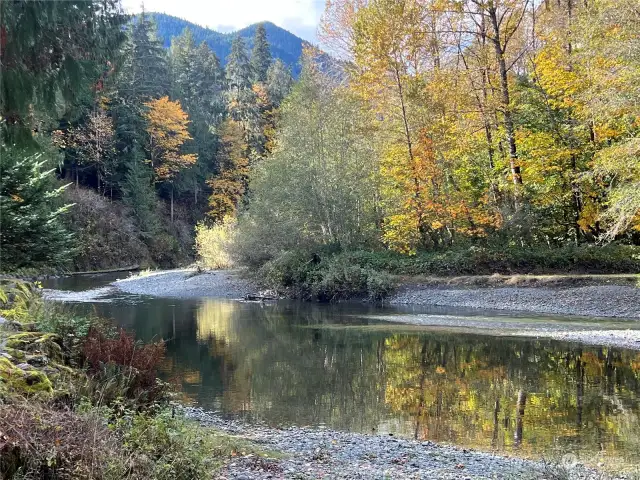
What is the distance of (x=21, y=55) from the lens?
6801 mm

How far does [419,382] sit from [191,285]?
2124cm

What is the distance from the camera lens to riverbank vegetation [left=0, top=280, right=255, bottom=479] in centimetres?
375

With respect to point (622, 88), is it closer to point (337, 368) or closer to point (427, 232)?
point (337, 368)

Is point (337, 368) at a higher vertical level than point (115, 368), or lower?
lower

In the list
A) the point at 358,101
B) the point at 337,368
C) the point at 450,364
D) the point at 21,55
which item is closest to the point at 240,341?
the point at 337,368

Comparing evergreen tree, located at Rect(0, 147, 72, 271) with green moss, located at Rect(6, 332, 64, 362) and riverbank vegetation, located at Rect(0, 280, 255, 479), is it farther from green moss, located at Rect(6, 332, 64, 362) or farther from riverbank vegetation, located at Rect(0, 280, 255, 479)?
green moss, located at Rect(6, 332, 64, 362)

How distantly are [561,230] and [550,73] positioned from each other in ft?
22.6

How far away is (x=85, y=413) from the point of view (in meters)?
4.51

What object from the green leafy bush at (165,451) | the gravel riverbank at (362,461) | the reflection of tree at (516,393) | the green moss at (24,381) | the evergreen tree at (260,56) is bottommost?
the reflection of tree at (516,393)

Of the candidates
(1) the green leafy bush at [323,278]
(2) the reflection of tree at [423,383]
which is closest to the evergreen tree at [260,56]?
(1) the green leafy bush at [323,278]

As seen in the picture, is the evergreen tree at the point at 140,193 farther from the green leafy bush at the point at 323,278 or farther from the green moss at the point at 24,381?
the green moss at the point at 24,381

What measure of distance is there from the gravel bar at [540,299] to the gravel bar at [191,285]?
9.34m

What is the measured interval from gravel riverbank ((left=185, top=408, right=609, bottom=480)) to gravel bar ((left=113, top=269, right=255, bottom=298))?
20.7 meters

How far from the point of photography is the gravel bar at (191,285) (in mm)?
28328
